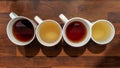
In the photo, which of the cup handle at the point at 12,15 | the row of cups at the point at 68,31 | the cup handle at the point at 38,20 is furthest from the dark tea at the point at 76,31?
the cup handle at the point at 12,15

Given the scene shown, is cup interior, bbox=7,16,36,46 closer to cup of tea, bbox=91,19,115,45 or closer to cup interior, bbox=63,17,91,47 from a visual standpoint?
cup interior, bbox=63,17,91,47

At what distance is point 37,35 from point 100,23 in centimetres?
27

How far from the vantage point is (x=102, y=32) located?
1.07 meters

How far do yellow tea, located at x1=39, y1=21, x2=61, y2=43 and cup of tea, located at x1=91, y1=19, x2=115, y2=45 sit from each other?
0.51ft

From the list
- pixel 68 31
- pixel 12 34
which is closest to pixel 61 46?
pixel 68 31

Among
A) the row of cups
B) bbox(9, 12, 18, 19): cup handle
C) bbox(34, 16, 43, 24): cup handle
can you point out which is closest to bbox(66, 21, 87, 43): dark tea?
the row of cups

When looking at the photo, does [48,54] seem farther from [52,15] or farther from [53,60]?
[52,15]

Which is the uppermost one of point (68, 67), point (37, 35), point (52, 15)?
point (52, 15)

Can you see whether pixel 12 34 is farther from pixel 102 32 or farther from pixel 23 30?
pixel 102 32

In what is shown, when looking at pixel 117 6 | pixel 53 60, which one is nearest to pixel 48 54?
pixel 53 60

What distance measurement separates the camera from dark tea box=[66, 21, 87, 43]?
41.3 inches

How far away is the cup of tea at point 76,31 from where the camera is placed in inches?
40.7

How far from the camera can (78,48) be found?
112cm

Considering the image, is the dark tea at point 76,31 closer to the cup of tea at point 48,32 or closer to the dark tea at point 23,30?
the cup of tea at point 48,32
